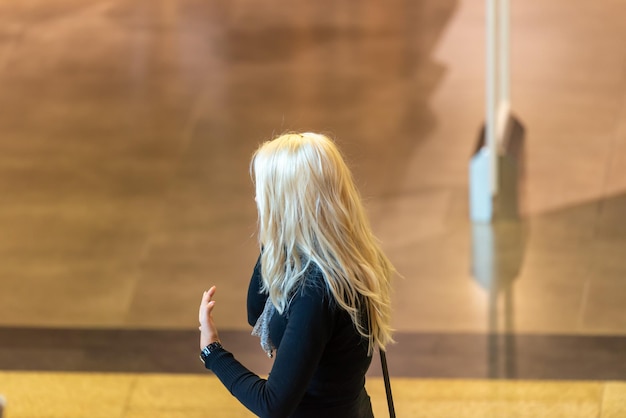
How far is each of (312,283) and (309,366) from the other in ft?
0.53

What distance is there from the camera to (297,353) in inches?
71.1

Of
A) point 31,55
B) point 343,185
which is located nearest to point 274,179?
point 343,185

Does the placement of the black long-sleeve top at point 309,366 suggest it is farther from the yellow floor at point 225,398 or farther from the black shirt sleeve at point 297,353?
the yellow floor at point 225,398

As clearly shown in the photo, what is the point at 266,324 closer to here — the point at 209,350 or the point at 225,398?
the point at 209,350

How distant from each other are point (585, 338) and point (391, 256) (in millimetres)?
1048

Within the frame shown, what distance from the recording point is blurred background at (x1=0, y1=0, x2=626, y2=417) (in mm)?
4016

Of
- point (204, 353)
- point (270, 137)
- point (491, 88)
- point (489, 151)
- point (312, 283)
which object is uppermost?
point (312, 283)

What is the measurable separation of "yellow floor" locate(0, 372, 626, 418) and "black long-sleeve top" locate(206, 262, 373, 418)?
5.21 ft

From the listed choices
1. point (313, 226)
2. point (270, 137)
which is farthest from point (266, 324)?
point (270, 137)

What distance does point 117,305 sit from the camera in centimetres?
428

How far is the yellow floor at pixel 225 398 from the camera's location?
3541mm

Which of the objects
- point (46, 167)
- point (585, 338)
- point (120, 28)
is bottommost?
point (585, 338)

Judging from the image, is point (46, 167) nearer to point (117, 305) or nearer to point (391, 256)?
point (117, 305)

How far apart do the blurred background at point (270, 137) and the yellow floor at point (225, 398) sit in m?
0.04
